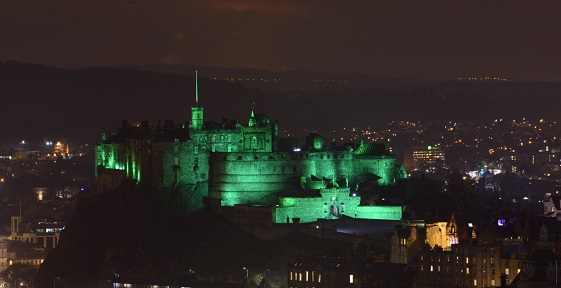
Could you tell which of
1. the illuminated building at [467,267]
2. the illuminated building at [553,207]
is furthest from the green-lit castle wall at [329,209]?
the illuminated building at [467,267]

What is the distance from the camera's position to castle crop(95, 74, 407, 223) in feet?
404

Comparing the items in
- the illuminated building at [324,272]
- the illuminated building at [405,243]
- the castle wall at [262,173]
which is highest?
the castle wall at [262,173]

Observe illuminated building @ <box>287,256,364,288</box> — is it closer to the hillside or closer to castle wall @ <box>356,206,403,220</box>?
the hillside

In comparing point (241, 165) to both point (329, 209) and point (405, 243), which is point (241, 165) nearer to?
point (329, 209)

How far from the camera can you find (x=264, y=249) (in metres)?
114

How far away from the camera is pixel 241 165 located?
12362cm

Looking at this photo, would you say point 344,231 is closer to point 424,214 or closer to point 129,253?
point 424,214

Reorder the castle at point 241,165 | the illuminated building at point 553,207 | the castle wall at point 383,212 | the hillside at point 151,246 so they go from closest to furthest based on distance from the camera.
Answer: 1. the hillside at point 151,246
2. the illuminated building at point 553,207
3. the castle wall at point 383,212
4. the castle at point 241,165

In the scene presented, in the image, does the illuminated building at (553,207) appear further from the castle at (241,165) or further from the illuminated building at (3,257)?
the illuminated building at (3,257)

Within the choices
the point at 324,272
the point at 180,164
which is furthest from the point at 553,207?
the point at 180,164

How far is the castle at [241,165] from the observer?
12312 cm

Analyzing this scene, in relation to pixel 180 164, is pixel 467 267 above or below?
below

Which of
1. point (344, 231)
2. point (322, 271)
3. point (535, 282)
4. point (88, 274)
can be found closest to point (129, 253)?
point (88, 274)

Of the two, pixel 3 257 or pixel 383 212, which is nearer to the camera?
pixel 383 212
